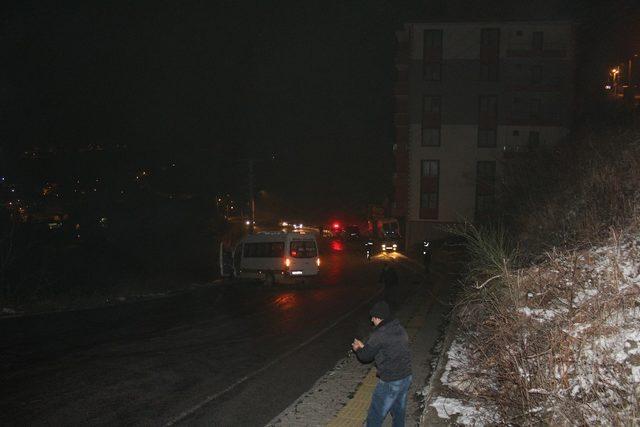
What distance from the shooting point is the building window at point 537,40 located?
45719 mm

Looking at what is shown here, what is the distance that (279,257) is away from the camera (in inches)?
888

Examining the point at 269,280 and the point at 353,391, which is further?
the point at 269,280

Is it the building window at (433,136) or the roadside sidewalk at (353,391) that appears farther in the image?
the building window at (433,136)

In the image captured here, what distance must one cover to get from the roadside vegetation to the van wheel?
13.6 m

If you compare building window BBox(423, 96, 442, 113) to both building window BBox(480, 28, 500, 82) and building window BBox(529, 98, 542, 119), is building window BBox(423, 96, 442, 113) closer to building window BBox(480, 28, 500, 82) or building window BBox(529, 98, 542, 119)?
building window BBox(480, 28, 500, 82)

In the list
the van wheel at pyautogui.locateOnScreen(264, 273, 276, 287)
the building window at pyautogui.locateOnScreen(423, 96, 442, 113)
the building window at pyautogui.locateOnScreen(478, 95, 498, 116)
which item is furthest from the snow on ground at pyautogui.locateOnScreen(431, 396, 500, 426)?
the building window at pyautogui.locateOnScreen(478, 95, 498, 116)

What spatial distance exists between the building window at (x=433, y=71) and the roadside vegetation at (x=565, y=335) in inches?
1482

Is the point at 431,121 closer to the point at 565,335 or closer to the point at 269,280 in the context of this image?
the point at 269,280

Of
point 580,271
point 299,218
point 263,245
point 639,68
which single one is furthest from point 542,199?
point 299,218

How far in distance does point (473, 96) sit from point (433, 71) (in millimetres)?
4296

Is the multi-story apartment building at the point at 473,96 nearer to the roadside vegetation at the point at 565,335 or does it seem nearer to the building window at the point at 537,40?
the building window at the point at 537,40

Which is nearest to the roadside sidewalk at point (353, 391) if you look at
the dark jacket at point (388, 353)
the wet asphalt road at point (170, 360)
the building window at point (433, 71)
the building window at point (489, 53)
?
the wet asphalt road at point (170, 360)

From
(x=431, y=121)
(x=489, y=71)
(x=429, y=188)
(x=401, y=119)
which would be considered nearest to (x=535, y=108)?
(x=489, y=71)

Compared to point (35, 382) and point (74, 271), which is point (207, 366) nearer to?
point (35, 382)
